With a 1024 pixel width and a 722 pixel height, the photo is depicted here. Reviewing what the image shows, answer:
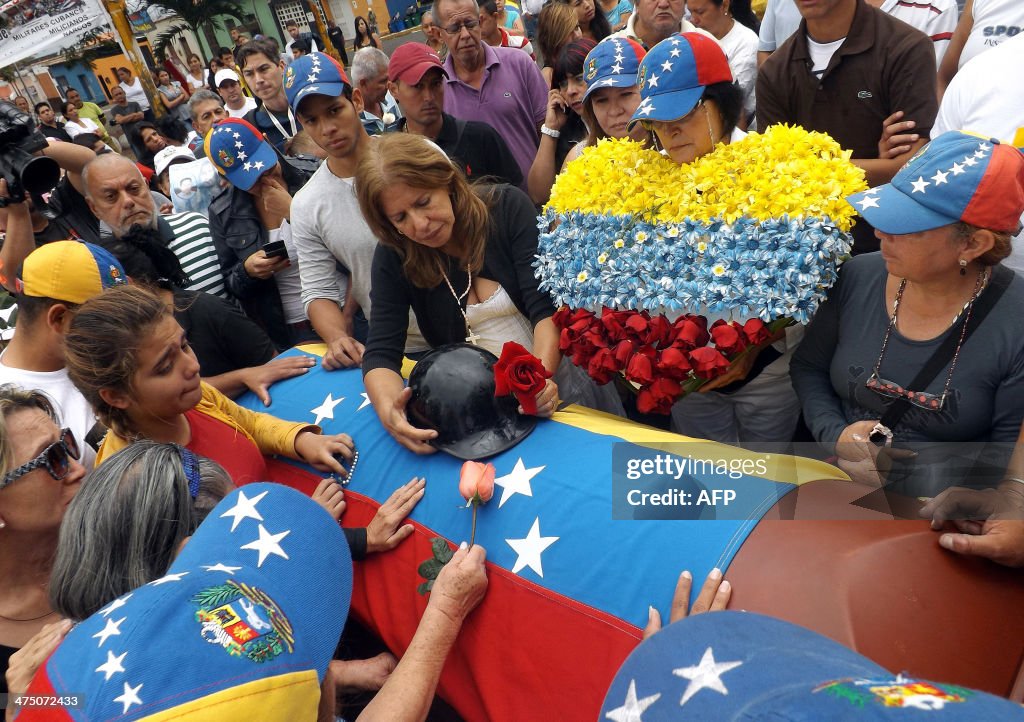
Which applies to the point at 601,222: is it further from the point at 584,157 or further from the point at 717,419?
the point at 717,419

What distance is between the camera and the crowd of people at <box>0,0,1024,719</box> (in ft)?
5.68

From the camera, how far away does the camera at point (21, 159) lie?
10.4 feet

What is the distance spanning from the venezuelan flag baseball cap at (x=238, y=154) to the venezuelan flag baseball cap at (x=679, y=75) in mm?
2341

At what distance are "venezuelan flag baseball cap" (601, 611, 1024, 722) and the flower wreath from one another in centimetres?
122

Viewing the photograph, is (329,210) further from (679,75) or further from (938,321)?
(938,321)

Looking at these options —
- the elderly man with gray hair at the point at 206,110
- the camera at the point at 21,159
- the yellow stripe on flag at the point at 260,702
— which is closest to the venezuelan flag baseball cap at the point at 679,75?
the yellow stripe on flag at the point at 260,702

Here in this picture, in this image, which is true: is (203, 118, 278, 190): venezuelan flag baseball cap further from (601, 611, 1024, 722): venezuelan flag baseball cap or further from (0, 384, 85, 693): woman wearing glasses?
(601, 611, 1024, 722): venezuelan flag baseball cap

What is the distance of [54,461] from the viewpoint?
2.14m

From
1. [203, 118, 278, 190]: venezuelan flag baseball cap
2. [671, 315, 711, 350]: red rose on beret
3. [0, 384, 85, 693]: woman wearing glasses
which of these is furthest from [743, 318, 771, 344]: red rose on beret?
[203, 118, 278, 190]: venezuelan flag baseball cap

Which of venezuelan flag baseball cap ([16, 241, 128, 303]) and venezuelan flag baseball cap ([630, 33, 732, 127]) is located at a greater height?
venezuelan flag baseball cap ([630, 33, 732, 127])

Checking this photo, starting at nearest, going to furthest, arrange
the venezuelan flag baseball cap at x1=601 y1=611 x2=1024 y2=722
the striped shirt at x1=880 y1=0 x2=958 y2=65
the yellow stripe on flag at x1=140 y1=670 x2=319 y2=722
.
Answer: the venezuelan flag baseball cap at x1=601 y1=611 x2=1024 y2=722 < the yellow stripe on flag at x1=140 y1=670 x2=319 y2=722 < the striped shirt at x1=880 y1=0 x2=958 y2=65

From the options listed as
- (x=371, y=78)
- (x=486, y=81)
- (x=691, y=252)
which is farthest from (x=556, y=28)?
(x=691, y=252)

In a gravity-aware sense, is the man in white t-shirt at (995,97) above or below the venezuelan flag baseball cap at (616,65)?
below

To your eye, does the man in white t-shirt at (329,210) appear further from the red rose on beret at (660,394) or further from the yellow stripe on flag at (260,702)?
the yellow stripe on flag at (260,702)
